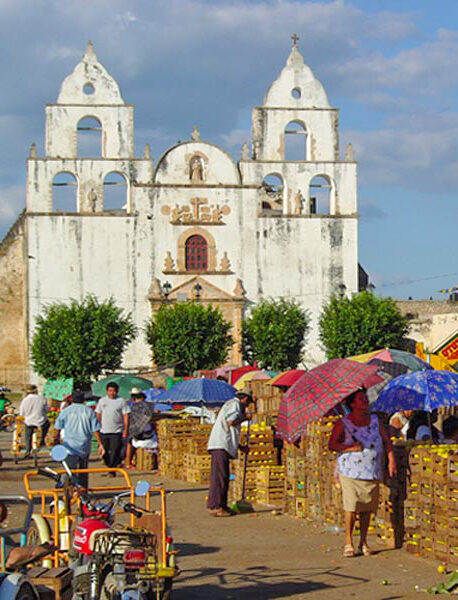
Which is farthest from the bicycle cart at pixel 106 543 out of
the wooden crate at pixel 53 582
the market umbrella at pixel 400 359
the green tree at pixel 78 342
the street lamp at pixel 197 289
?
the street lamp at pixel 197 289

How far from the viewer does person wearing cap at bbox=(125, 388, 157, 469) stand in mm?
21141

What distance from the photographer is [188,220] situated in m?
50.5

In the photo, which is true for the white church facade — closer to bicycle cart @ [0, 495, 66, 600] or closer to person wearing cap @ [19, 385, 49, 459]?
person wearing cap @ [19, 385, 49, 459]

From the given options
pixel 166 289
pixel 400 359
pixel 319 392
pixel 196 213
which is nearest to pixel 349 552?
pixel 319 392

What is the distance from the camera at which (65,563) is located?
919 cm

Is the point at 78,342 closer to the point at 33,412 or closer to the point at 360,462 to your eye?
the point at 33,412

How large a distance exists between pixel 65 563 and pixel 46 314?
4032cm

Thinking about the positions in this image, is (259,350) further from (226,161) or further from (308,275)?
(226,161)

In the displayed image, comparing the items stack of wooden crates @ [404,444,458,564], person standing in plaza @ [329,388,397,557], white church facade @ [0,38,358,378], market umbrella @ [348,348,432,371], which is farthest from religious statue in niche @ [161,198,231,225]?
stack of wooden crates @ [404,444,458,564]

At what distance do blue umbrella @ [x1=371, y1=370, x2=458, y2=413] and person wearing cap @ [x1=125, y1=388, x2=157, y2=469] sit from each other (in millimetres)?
7304

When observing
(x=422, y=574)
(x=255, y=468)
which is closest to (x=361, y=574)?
(x=422, y=574)

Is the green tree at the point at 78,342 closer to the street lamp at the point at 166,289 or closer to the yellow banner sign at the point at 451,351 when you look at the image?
the street lamp at the point at 166,289

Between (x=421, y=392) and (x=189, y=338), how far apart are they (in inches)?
1310

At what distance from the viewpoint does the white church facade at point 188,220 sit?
49531 mm
